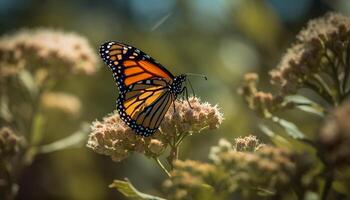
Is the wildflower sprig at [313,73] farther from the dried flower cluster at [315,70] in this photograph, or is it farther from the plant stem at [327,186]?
the plant stem at [327,186]

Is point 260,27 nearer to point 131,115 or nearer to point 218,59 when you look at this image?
point 218,59

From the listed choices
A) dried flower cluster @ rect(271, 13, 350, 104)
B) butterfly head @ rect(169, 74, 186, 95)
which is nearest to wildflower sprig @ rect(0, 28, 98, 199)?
butterfly head @ rect(169, 74, 186, 95)

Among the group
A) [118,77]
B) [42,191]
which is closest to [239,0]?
[118,77]

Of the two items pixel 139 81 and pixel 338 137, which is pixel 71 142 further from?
pixel 338 137

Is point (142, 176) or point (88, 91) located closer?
point (142, 176)

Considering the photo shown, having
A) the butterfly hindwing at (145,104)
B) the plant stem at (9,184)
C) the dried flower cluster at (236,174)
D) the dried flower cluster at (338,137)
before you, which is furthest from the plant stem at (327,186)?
the plant stem at (9,184)

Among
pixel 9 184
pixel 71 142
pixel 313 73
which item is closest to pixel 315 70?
pixel 313 73

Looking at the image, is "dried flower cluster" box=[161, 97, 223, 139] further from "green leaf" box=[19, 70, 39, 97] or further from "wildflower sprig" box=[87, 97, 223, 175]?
"green leaf" box=[19, 70, 39, 97]
